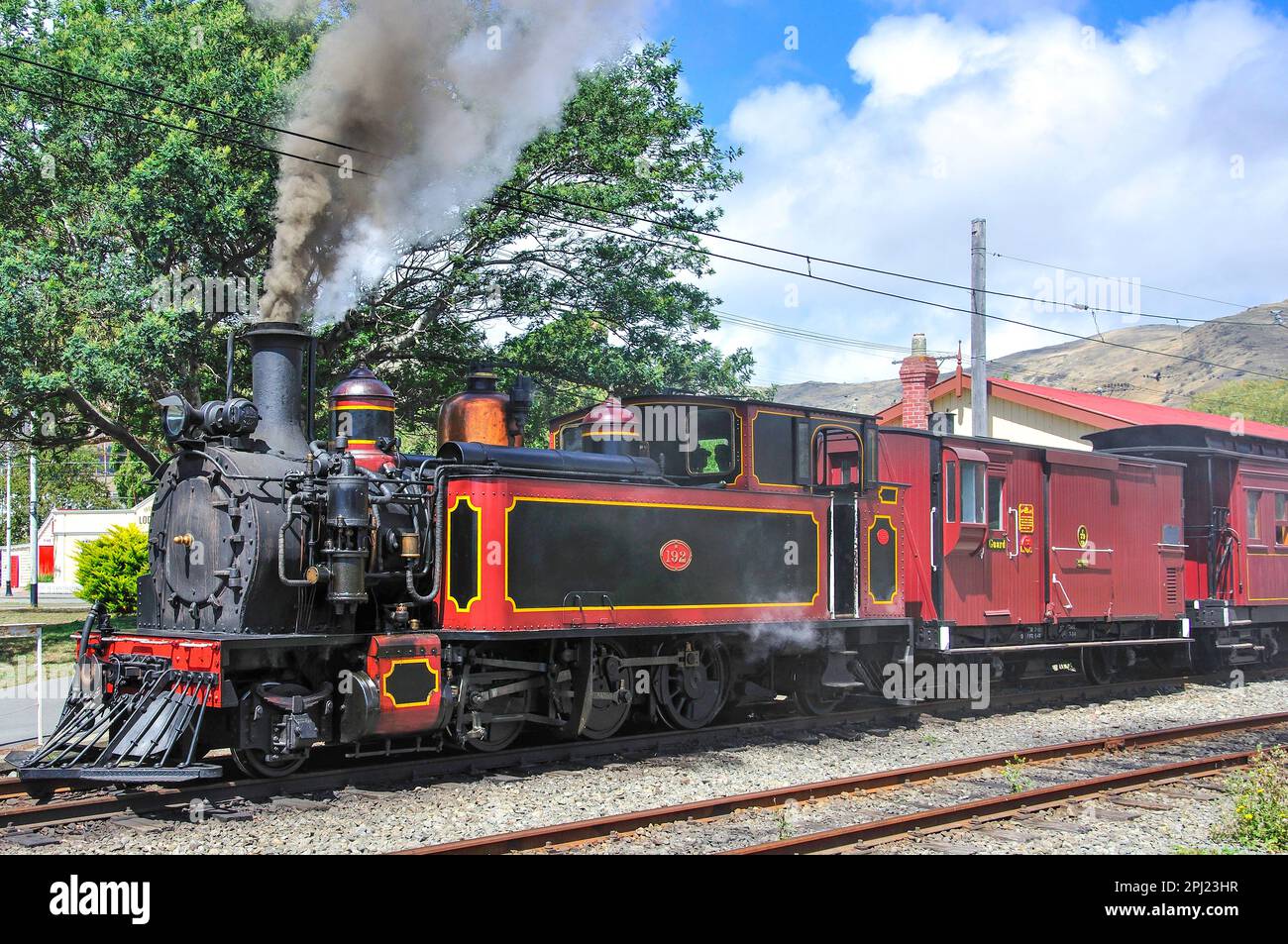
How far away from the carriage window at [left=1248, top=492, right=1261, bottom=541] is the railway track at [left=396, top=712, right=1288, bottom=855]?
7.43 metres

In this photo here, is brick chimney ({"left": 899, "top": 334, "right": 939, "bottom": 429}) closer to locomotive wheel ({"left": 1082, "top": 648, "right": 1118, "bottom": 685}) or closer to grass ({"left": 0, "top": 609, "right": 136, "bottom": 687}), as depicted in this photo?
locomotive wheel ({"left": 1082, "top": 648, "right": 1118, "bottom": 685})

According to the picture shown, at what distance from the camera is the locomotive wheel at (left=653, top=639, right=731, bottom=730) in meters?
10.4

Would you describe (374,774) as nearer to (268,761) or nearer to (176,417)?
(268,761)

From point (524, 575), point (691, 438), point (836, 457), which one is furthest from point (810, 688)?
point (524, 575)

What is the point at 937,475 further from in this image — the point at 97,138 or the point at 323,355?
the point at 97,138

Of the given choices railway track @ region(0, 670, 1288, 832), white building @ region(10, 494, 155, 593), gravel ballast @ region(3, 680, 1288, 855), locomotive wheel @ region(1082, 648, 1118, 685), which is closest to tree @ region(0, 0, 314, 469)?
railway track @ region(0, 670, 1288, 832)

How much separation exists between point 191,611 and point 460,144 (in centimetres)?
558

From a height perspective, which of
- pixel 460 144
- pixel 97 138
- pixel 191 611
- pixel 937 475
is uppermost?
pixel 97 138

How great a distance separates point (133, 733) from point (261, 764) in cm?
117

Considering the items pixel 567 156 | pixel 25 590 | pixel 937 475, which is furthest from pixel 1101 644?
pixel 25 590

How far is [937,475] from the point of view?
1276cm

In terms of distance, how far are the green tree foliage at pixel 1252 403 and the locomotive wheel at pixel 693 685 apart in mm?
46739
